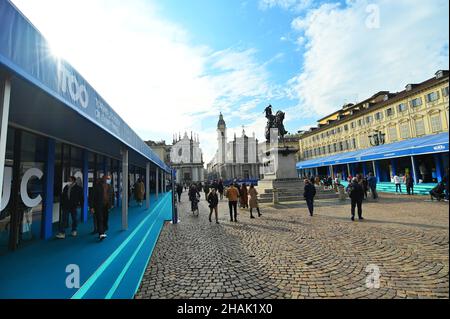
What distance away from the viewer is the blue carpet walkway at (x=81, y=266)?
351cm

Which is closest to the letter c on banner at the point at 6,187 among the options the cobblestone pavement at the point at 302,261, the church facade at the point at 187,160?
the cobblestone pavement at the point at 302,261

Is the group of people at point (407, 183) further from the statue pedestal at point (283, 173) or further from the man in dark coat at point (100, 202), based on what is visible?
the man in dark coat at point (100, 202)

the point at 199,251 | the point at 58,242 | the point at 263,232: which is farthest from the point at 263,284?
the point at 58,242

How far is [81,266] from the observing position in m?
4.43

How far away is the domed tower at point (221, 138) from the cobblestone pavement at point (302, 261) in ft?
248

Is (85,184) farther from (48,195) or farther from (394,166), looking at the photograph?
(394,166)

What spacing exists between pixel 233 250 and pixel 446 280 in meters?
4.64

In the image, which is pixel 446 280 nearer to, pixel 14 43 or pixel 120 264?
pixel 14 43

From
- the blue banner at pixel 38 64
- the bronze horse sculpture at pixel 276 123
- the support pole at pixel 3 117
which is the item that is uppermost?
the bronze horse sculpture at pixel 276 123

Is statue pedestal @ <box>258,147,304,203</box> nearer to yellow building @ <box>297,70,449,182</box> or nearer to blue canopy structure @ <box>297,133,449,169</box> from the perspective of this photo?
blue canopy structure @ <box>297,133,449,169</box>

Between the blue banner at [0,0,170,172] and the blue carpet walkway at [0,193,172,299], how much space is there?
2.93 metres

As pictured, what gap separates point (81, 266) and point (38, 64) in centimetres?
383

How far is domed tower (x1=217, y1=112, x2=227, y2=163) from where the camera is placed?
8582 cm

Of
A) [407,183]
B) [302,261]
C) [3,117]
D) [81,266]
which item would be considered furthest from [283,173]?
[3,117]
